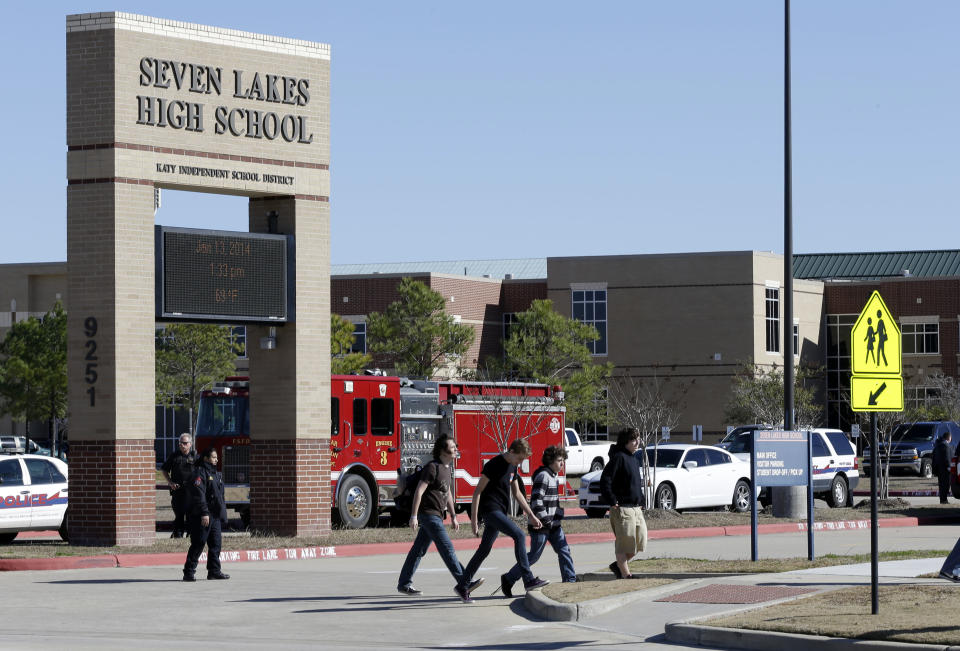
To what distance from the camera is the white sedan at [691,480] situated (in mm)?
31172

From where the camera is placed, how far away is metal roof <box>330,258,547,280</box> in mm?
116812

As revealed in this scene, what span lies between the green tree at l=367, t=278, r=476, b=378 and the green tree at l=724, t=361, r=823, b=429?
1203 cm

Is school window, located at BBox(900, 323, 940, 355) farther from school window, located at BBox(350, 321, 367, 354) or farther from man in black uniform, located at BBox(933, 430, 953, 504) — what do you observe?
man in black uniform, located at BBox(933, 430, 953, 504)

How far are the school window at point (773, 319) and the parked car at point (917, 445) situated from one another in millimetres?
17453

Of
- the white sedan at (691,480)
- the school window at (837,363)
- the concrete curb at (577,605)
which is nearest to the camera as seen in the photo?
the concrete curb at (577,605)

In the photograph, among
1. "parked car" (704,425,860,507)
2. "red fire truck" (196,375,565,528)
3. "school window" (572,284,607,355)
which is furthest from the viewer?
"school window" (572,284,607,355)

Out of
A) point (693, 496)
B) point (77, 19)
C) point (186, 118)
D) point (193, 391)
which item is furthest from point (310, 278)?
point (193, 391)

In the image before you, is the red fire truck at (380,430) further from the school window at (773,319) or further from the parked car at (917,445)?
Answer: the school window at (773,319)

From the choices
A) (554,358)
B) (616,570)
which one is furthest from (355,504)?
(554,358)

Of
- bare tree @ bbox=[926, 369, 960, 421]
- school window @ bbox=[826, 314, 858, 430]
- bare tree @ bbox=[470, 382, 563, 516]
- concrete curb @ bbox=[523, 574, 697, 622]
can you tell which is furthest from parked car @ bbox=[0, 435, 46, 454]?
concrete curb @ bbox=[523, 574, 697, 622]

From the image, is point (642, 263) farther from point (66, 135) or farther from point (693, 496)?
point (66, 135)

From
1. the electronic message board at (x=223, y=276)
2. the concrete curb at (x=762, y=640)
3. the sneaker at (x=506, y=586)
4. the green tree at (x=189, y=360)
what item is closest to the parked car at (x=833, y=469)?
→ the electronic message board at (x=223, y=276)

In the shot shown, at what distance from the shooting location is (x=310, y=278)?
2473 centimetres

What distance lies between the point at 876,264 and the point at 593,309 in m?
32.3
